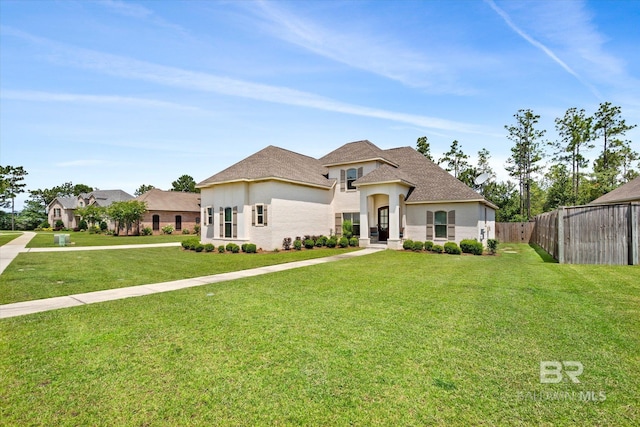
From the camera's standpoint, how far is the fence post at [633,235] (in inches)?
445

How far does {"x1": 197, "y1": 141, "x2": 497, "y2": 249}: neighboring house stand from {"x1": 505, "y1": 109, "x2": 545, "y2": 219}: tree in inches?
736

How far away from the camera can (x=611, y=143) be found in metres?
33.5

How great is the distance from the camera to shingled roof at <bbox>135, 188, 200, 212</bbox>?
1480 inches

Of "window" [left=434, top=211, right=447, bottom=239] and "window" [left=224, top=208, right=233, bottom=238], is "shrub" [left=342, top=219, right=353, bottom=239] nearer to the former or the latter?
"window" [left=434, top=211, right=447, bottom=239]

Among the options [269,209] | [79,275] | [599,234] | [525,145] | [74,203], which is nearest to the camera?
[79,275]

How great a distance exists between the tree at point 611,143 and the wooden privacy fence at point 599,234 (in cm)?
2670

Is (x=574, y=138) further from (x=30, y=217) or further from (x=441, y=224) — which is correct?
(x=30, y=217)

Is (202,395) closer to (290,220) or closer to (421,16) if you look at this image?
(421,16)

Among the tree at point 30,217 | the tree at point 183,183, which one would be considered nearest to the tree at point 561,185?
the tree at point 183,183

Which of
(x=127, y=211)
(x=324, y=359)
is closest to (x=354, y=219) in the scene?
(x=324, y=359)

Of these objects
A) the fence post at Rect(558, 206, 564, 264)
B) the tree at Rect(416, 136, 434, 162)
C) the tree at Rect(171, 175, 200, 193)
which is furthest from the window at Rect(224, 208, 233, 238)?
the tree at Rect(171, 175, 200, 193)

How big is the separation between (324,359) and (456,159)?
40.8 metres

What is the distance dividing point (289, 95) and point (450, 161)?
30434 mm

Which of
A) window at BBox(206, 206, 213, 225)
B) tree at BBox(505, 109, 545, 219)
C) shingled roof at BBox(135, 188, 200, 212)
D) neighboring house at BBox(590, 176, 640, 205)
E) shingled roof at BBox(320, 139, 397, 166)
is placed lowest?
window at BBox(206, 206, 213, 225)
